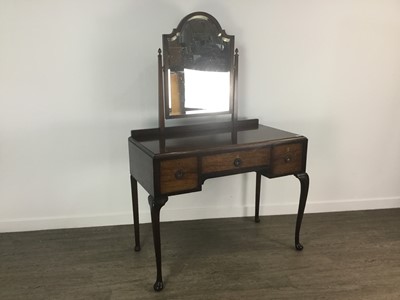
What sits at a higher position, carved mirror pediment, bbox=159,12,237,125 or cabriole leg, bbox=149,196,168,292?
carved mirror pediment, bbox=159,12,237,125

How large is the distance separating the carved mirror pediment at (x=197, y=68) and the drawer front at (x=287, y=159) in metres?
0.33

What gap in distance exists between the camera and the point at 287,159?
1.83m

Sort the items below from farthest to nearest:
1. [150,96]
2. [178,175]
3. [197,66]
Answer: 1. [150,96]
2. [197,66]
3. [178,175]

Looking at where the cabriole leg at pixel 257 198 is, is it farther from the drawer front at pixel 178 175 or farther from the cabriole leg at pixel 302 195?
the drawer front at pixel 178 175

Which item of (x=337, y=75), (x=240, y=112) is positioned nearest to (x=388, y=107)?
(x=337, y=75)

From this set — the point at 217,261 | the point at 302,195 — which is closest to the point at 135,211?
the point at 217,261

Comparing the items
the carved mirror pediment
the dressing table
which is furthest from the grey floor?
the carved mirror pediment

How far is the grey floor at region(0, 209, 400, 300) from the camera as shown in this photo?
1.69 m

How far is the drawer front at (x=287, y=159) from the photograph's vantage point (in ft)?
5.91

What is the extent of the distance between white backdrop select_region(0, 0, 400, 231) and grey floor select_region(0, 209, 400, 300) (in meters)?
0.18

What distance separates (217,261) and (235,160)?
61 centimetres

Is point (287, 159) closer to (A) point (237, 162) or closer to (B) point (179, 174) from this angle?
(A) point (237, 162)

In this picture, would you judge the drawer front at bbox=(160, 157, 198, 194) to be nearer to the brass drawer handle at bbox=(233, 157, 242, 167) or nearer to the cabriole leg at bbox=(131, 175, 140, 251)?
the brass drawer handle at bbox=(233, 157, 242, 167)

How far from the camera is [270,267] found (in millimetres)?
1875
